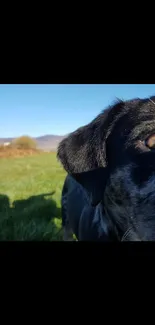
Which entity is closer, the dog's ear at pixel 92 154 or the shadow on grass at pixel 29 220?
the dog's ear at pixel 92 154

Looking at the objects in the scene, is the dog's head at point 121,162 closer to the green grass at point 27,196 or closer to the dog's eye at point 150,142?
the dog's eye at point 150,142

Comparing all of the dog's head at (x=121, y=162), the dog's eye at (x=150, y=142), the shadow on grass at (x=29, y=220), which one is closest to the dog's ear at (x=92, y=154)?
the dog's head at (x=121, y=162)

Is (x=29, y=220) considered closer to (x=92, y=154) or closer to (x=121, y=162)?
(x=92, y=154)

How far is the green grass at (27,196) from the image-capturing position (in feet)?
10.3

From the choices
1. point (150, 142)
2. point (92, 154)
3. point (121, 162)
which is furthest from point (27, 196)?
point (150, 142)

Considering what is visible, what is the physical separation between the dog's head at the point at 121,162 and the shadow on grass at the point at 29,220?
978mm

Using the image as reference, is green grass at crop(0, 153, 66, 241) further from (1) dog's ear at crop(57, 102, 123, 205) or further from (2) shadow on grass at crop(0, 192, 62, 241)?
(1) dog's ear at crop(57, 102, 123, 205)

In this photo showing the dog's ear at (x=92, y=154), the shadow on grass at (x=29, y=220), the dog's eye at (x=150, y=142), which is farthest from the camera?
the shadow on grass at (x=29, y=220)

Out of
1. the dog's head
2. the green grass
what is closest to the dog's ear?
the dog's head

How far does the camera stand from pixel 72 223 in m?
3.19

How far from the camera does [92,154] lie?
2244 millimetres
